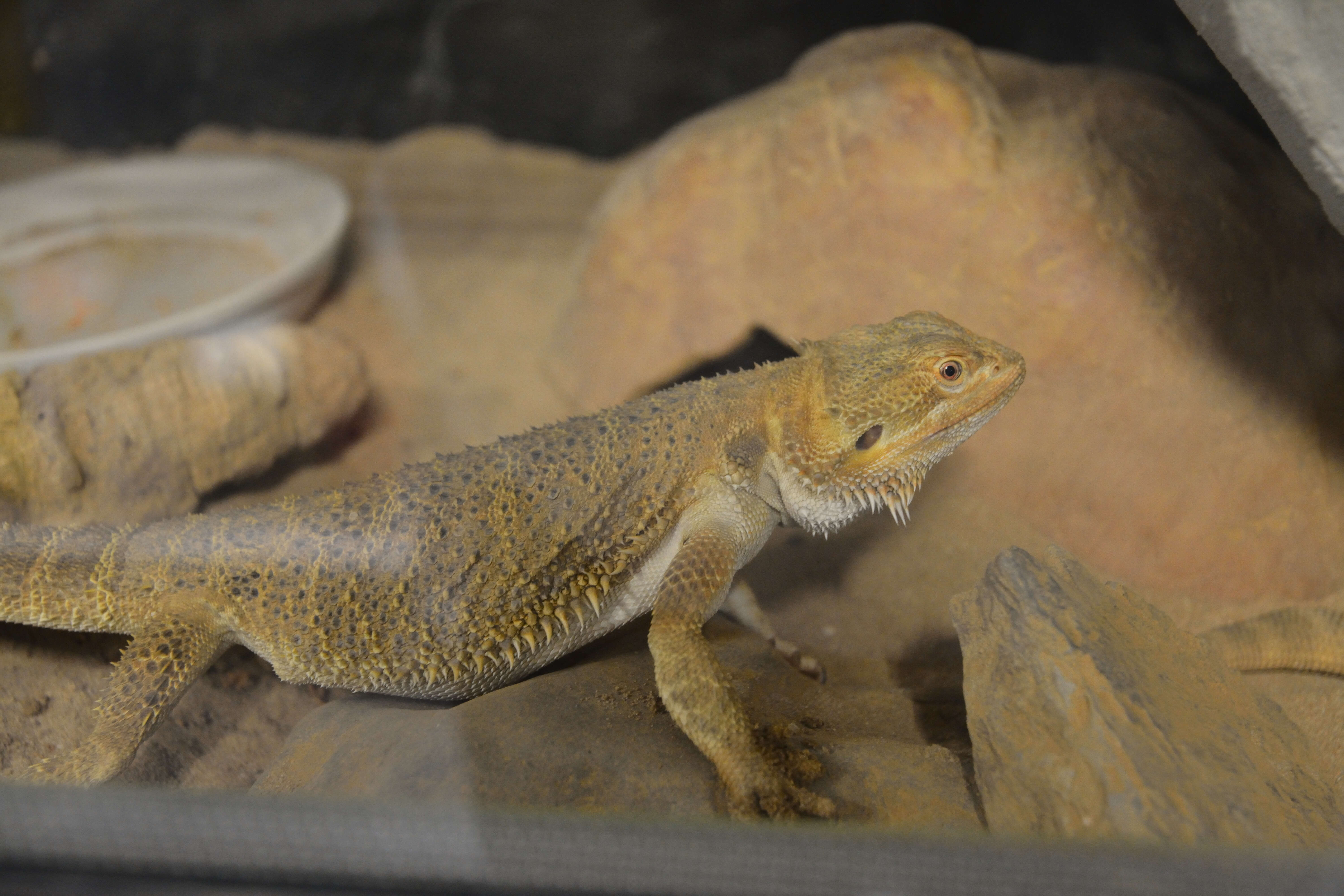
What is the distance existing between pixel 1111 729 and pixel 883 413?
1076 mm

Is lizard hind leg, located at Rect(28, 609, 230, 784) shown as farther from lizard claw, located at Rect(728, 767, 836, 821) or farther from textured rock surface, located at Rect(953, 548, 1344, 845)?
textured rock surface, located at Rect(953, 548, 1344, 845)

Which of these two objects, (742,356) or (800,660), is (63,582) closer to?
(800,660)

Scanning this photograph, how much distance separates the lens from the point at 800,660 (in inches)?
115

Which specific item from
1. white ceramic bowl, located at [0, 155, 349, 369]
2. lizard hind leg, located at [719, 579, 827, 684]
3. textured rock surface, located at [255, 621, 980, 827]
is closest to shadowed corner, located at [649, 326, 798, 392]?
lizard hind leg, located at [719, 579, 827, 684]

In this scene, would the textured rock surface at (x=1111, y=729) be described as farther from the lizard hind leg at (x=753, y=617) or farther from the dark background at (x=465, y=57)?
the dark background at (x=465, y=57)

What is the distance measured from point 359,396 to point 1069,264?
9.78 ft

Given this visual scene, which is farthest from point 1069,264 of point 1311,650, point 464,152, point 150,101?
point 150,101

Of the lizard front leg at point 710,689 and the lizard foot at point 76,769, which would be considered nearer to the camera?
the lizard front leg at point 710,689

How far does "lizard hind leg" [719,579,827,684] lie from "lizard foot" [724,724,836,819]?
0.80 meters

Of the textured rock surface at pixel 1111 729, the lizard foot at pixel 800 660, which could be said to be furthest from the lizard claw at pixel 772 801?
the lizard foot at pixel 800 660

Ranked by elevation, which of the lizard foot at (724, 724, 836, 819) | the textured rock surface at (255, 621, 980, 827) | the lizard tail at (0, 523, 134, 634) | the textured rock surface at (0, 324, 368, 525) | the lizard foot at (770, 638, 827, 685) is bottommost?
the textured rock surface at (0, 324, 368, 525)

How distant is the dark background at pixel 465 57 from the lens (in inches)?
145

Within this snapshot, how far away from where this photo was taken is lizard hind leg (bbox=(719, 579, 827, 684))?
2.94 meters

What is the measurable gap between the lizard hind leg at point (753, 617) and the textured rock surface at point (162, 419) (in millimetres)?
1908
